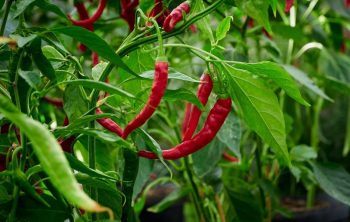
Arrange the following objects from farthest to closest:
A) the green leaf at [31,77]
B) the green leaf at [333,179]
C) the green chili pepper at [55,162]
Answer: the green leaf at [333,179], the green leaf at [31,77], the green chili pepper at [55,162]

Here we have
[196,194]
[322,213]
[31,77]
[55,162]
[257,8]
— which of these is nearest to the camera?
[55,162]

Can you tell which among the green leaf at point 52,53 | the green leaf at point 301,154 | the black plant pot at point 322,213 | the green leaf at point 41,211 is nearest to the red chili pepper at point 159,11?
the green leaf at point 52,53

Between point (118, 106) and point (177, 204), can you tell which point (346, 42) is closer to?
point (177, 204)

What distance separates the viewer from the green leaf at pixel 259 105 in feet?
1.94

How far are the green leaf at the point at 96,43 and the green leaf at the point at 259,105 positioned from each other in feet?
0.39

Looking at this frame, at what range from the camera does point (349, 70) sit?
4.18ft

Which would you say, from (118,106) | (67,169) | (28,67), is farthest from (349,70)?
(67,169)

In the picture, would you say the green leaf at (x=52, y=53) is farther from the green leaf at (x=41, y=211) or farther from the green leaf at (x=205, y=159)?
the green leaf at (x=205, y=159)

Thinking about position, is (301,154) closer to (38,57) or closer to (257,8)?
(257,8)

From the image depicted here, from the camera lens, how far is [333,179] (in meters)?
1.02

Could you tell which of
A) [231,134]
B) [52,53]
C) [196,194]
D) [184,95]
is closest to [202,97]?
[184,95]

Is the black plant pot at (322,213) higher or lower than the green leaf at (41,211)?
lower

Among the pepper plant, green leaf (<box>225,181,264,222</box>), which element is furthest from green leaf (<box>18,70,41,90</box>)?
green leaf (<box>225,181,264,222</box>)

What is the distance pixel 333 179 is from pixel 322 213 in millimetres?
418
